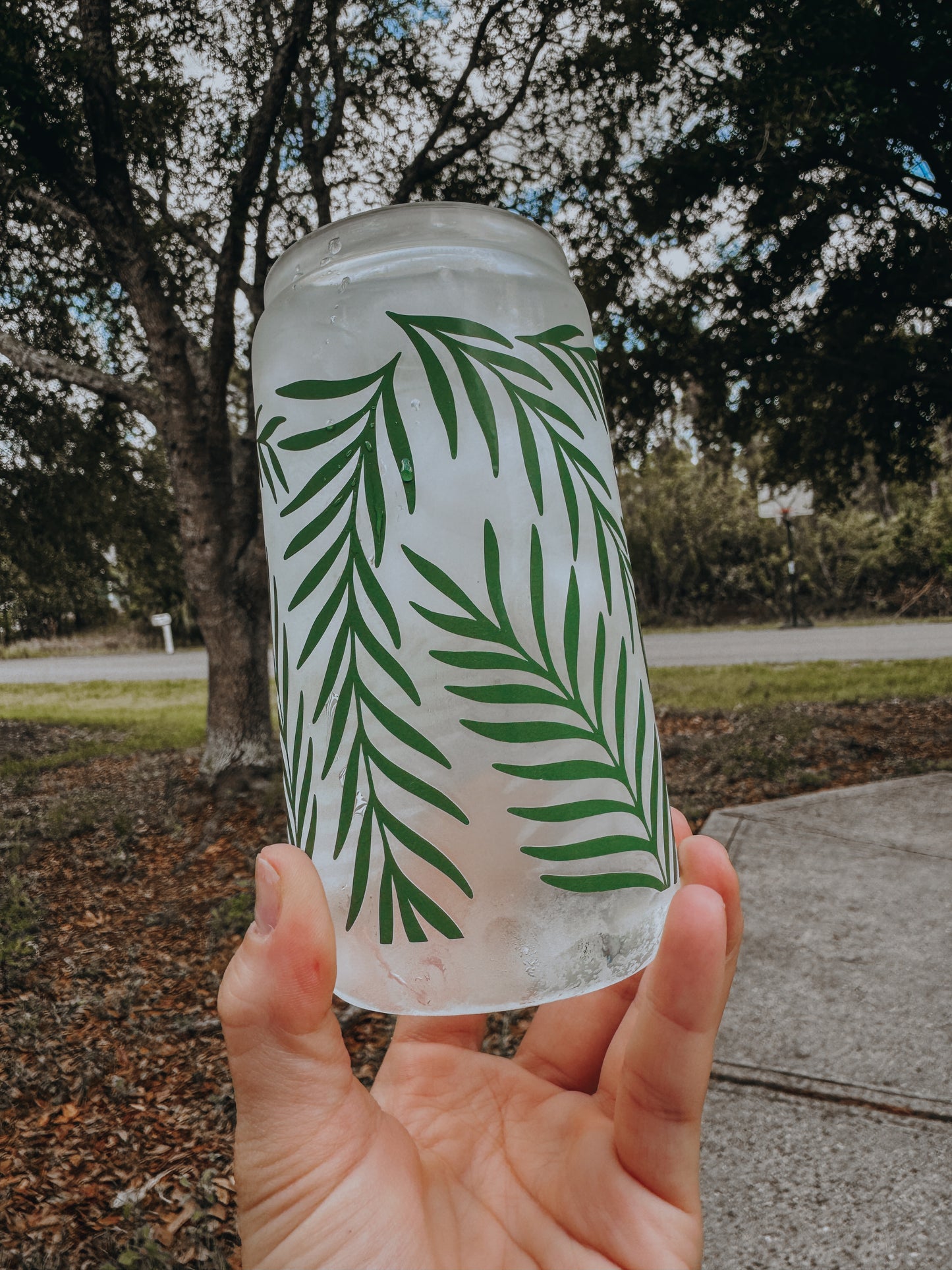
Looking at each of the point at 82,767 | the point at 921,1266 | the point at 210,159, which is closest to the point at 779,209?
the point at 210,159

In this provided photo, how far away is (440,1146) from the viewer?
1.01 metres

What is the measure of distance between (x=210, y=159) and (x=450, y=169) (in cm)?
142

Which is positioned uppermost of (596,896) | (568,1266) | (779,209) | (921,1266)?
(779,209)

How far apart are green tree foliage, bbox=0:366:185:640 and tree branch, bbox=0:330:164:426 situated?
3.59 feet

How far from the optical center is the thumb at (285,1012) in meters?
0.77

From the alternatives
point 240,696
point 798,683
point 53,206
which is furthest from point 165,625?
point 798,683

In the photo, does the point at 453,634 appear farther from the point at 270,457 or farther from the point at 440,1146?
the point at 440,1146

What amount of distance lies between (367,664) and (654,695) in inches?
318

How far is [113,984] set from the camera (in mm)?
2984

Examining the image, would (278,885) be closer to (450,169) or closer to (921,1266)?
(921,1266)

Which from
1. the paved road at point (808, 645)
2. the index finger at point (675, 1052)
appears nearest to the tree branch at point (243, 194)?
the index finger at point (675, 1052)

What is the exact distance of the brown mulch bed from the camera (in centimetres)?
197

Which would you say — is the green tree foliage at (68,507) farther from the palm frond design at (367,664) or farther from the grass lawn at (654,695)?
the palm frond design at (367,664)

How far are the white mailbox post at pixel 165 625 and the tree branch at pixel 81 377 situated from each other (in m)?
3.64
